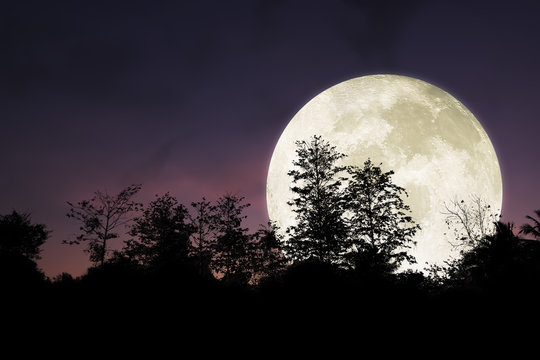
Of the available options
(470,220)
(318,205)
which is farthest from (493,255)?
(318,205)

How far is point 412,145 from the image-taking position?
28141 millimetres

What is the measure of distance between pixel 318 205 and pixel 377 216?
5017mm

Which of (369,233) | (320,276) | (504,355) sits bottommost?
(504,355)

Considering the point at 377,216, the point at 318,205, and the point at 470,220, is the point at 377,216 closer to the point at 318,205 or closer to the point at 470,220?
the point at 318,205

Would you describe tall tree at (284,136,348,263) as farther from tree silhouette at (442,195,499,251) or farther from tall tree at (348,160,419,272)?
tree silhouette at (442,195,499,251)

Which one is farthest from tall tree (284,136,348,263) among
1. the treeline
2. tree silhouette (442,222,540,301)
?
tree silhouette (442,222,540,301)

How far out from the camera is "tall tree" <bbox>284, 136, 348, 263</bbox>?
85.0 ft

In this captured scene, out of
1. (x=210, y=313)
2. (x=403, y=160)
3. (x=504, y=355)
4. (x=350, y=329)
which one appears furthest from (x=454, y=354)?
(x=403, y=160)

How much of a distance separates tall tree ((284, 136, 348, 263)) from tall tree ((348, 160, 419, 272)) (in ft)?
3.92

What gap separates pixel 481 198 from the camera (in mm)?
31250

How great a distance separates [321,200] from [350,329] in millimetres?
22630

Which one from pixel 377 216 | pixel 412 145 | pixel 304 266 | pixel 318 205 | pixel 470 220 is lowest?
pixel 304 266

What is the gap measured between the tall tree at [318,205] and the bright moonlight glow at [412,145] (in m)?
1.56

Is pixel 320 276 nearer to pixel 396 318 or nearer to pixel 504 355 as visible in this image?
pixel 396 318
